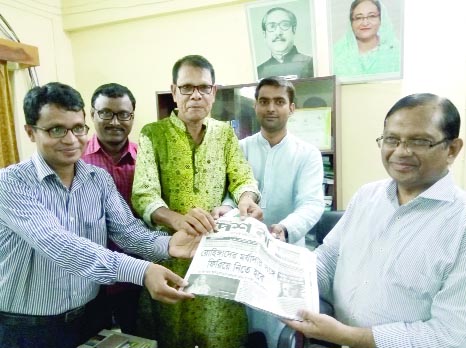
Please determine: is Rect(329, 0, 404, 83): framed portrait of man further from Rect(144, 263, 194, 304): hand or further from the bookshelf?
Rect(144, 263, 194, 304): hand

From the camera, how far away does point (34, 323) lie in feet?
3.95

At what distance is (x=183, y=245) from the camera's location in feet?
4.29

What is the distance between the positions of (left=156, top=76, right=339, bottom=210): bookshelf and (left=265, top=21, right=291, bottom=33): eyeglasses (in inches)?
19.0

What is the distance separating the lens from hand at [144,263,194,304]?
1040mm

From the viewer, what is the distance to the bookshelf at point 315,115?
2.54 m

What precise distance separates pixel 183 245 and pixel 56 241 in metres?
0.42

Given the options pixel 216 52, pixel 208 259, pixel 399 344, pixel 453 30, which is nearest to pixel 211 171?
pixel 208 259

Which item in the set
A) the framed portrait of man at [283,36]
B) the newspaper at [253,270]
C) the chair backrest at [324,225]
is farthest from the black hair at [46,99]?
the framed portrait of man at [283,36]

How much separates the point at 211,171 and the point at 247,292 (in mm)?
627

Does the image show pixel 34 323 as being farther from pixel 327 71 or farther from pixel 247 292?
pixel 327 71

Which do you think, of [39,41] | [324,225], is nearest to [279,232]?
[324,225]

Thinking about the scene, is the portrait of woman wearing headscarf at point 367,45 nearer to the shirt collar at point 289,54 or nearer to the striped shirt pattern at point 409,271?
the shirt collar at point 289,54

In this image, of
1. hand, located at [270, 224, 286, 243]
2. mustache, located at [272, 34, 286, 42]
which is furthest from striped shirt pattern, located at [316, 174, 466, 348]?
mustache, located at [272, 34, 286, 42]

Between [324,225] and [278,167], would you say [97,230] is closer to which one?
[278,167]
